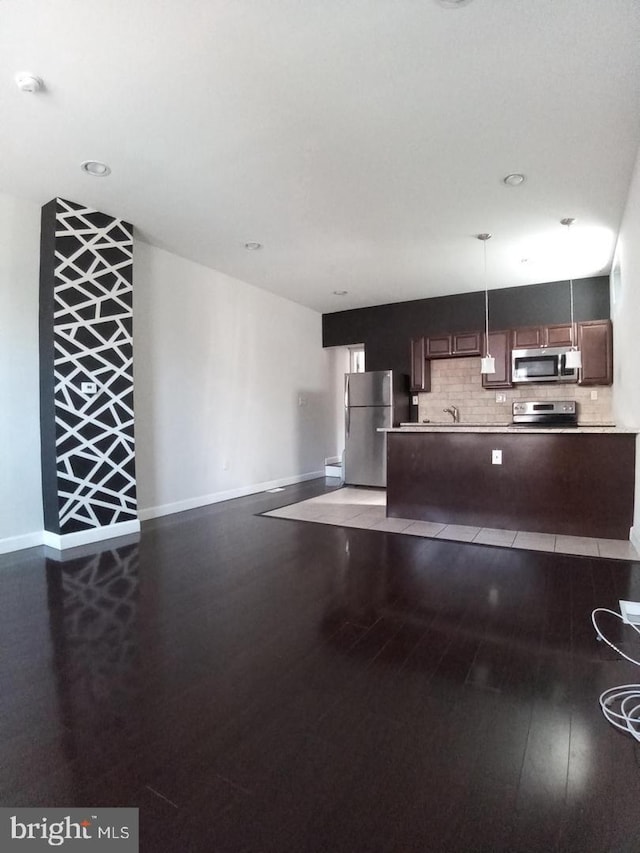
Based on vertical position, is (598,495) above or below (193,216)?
below

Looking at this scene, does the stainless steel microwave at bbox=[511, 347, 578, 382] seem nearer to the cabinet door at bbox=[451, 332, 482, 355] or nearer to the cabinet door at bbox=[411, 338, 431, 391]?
the cabinet door at bbox=[451, 332, 482, 355]

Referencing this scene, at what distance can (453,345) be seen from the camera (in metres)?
6.27

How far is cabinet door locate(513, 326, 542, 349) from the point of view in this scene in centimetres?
573

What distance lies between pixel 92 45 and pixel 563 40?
223cm

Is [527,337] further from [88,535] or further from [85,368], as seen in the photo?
[88,535]

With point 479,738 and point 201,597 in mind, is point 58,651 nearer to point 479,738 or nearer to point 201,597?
point 201,597

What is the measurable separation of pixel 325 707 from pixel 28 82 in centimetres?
325

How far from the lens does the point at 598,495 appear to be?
3.70 m

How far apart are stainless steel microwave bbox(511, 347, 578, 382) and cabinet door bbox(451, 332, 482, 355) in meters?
0.48

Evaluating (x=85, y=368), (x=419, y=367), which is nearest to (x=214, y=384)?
(x=85, y=368)

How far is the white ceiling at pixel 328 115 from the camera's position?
79.0 inches

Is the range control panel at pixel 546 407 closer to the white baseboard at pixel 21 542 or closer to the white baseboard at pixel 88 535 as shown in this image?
the white baseboard at pixel 88 535

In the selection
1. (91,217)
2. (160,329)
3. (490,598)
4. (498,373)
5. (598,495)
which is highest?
(91,217)

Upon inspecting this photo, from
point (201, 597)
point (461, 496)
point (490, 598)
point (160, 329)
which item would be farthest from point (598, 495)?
point (160, 329)
